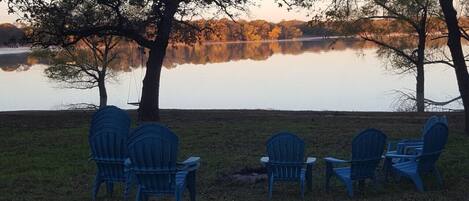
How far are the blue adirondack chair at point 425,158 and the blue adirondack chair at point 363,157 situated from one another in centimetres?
43

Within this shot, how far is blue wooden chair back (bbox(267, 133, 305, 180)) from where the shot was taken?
7871 millimetres

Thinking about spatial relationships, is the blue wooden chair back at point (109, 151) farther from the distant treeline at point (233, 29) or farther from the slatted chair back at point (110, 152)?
the distant treeline at point (233, 29)

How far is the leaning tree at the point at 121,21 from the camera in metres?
18.0

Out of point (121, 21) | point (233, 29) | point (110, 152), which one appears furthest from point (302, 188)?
point (233, 29)

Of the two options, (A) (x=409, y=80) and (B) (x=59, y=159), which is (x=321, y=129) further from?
(A) (x=409, y=80)

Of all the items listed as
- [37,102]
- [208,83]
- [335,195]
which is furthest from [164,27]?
[208,83]

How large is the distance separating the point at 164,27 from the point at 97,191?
1140 centimetres

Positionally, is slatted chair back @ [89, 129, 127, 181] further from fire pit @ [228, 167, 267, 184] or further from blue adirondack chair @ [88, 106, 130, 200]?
fire pit @ [228, 167, 267, 184]

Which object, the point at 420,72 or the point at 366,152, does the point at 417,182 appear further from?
the point at 420,72

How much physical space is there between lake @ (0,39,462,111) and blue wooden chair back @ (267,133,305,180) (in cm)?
1893

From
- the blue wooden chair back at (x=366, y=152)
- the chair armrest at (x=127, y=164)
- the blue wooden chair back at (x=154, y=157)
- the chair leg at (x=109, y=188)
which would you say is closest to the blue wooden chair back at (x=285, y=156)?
the blue wooden chair back at (x=366, y=152)

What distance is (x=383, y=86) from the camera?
40.4 meters

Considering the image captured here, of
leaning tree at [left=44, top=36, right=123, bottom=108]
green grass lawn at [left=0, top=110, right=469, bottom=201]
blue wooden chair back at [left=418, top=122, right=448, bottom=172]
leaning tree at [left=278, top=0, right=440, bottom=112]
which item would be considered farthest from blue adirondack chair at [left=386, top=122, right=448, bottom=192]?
leaning tree at [left=44, top=36, right=123, bottom=108]

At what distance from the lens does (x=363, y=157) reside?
7883 millimetres
